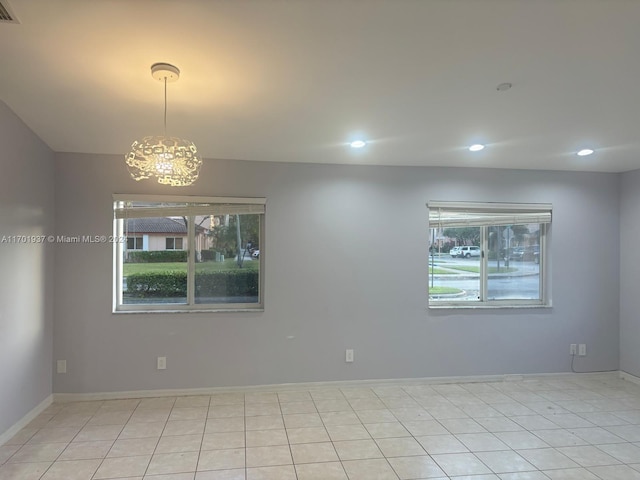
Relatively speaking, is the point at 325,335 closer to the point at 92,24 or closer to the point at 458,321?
the point at 458,321

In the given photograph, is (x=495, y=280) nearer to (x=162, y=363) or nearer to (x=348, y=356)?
(x=348, y=356)

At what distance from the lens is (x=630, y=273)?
13.4 ft

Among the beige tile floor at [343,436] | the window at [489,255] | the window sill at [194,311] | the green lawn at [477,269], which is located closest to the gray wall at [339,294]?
the window sill at [194,311]

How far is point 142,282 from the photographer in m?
3.67

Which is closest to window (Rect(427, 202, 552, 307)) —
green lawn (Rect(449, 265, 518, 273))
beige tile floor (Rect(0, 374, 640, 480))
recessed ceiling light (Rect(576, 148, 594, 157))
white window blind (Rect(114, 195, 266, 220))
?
green lawn (Rect(449, 265, 518, 273))

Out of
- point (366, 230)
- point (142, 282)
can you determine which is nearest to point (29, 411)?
point (142, 282)

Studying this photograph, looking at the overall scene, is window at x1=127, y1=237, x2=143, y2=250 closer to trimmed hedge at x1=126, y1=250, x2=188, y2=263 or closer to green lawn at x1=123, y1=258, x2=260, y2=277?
trimmed hedge at x1=126, y1=250, x2=188, y2=263

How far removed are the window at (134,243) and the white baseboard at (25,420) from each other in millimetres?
1468

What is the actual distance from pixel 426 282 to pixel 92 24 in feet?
11.2

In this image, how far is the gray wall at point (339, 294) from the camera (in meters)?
3.44

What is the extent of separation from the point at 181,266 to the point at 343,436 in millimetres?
2175

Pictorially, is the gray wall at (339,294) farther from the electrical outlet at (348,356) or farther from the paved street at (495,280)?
the paved street at (495,280)

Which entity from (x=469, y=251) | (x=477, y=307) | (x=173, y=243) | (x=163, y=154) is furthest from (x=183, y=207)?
(x=477, y=307)

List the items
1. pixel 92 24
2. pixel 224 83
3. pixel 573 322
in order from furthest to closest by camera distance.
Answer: pixel 573 322 → pixel 224 83 → pixel 92 24
